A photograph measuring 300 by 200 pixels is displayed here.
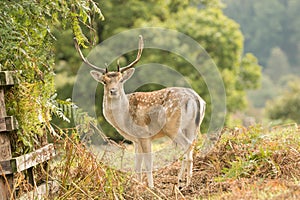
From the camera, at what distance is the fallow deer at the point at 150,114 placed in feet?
27.3

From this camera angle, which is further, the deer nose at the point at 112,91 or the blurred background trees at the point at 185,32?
the blurred background trees at the point at 185,32

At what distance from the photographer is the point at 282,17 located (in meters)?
86.2

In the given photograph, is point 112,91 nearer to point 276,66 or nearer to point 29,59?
point 29,59

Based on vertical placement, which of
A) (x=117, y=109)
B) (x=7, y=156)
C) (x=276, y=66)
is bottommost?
(x=276, y=66)

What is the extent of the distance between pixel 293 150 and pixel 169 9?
24.5 metres

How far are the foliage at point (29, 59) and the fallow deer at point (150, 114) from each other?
1552mm

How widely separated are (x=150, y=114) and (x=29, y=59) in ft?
8.69

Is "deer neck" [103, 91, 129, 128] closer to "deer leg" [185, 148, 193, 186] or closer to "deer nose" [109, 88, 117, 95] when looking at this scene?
"deer nose" [109, 88, 117, 95]

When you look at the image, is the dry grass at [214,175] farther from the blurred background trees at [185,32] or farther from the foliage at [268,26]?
the foliage at [268,26]

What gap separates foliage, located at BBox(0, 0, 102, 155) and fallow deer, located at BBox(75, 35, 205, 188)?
5.09ft

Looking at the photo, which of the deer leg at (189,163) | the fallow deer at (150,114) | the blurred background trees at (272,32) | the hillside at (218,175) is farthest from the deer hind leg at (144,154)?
the blurred background trees at (272,32)

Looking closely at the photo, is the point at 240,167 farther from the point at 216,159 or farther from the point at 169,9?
the point at 169,9

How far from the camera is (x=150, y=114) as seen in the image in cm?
844

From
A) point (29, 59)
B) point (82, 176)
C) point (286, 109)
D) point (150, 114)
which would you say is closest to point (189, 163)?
point (150, 114)
